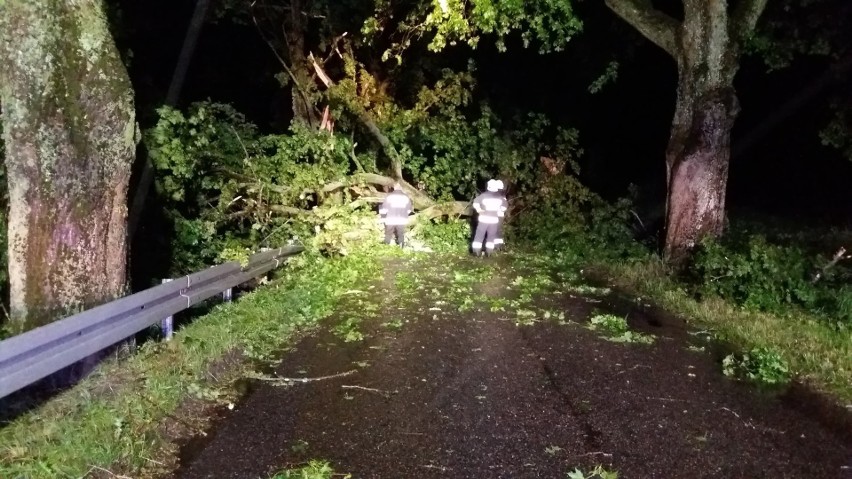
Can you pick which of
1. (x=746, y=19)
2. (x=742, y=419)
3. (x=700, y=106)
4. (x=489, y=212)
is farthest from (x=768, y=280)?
(x=489, y=212)

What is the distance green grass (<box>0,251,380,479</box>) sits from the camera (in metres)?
3.94

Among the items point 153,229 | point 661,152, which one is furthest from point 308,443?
point 661,152

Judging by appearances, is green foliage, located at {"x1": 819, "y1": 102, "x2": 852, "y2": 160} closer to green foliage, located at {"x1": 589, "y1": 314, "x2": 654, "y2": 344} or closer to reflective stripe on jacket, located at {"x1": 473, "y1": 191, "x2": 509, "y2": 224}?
reflective stripe on jacket, located at {"x1": 473, "y1": 191, "x2": 509, "y2": 224}

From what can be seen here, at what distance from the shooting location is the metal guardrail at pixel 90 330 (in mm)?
4047

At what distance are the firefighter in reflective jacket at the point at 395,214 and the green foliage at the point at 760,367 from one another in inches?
326

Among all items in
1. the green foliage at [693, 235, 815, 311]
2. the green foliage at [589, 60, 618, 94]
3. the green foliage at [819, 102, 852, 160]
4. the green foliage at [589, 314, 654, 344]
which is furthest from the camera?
the green foliage at [589, 60, 618, 94]

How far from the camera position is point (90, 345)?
16.0 feet

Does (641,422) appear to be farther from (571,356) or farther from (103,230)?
(103,230)

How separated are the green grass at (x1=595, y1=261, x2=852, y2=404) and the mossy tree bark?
119cm

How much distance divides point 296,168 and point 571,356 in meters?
7.48

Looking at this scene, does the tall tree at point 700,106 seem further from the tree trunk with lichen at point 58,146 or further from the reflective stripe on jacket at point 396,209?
the tree trunk with lichen at point 58,146

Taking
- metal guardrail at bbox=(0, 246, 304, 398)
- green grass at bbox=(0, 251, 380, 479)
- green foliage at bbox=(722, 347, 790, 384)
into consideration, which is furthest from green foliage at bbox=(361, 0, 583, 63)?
green foliage at bbox=(722, 347, 790, 384)

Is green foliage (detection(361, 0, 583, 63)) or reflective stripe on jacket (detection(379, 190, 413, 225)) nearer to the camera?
green foliage (detection(361, 0, 583, 63))

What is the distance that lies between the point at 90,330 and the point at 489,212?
941cm
